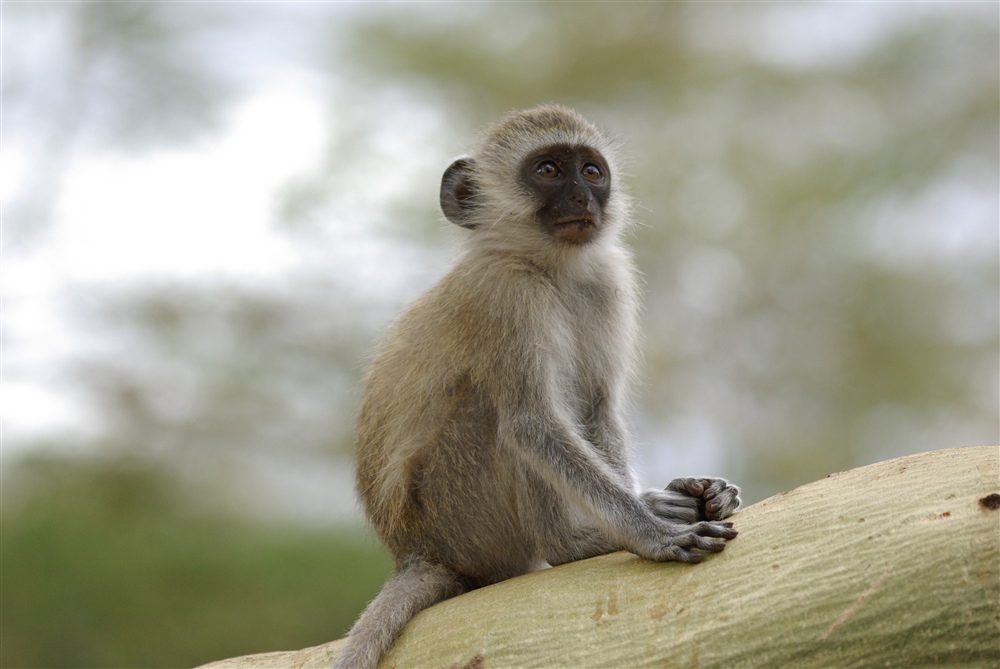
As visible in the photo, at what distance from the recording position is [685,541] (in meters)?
3.27

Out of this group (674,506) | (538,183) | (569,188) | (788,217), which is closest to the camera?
(674,506)

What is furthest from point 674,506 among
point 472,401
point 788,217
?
point 788,217

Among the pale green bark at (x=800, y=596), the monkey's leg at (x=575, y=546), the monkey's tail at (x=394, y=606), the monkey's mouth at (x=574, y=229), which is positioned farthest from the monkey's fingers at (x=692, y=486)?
the monkey's mouth at (x=574, y=229)

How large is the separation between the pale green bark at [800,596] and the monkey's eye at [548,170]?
1.85m

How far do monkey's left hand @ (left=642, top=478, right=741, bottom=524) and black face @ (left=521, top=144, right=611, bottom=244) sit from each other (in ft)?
3.97

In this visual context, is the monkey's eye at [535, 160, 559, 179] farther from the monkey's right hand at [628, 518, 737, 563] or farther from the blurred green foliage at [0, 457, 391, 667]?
the blurred green foliage at [0, 457, 391, 667]

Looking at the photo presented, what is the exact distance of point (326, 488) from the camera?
1016 centimetres

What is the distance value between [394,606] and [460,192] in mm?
2110

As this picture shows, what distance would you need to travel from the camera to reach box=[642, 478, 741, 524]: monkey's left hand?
143 inches

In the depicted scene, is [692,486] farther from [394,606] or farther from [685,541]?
[394,606]

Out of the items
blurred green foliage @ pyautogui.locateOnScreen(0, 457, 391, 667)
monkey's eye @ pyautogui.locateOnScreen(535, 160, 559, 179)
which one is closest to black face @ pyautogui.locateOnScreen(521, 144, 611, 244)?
monkey's eye @ pyautogui.locateOnScreen(535, 160, 559, 179)

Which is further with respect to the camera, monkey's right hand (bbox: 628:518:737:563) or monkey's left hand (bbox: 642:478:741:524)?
monkey's left hand (bbox: 642:478:741:524)

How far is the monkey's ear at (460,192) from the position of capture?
4734mm

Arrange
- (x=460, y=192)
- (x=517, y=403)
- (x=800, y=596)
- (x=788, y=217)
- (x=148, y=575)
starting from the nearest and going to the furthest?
(x=800, y=596), (x=517, y=403), (x=460, y=192), (x=148, y=575), (x=788, y=217)
